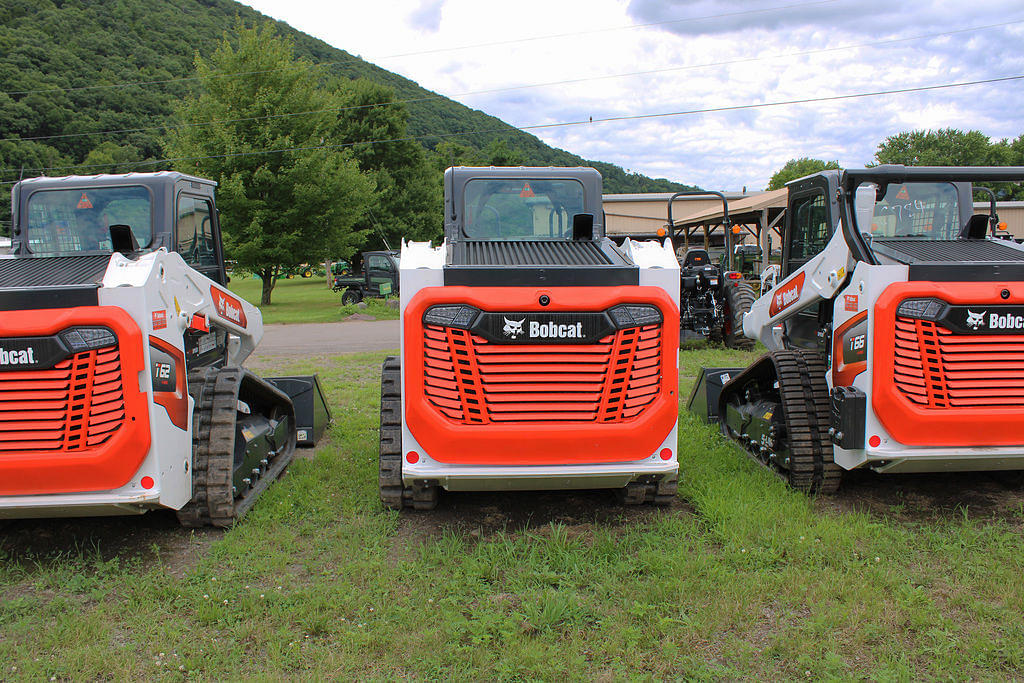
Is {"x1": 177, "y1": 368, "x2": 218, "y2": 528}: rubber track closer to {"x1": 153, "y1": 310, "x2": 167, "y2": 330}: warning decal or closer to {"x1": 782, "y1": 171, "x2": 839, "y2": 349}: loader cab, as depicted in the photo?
{"x1": 153, "y1": 310, "x2": 167, "y2": 330}: warning decal

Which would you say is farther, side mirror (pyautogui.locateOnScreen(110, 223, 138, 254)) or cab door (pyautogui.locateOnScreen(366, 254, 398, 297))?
cab door (pyautogui.locateOnScreen(366, 254, 398, 297))

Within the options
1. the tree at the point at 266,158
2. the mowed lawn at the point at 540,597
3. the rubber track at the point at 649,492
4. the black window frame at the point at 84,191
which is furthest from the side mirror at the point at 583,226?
the tree at the point at 266,158

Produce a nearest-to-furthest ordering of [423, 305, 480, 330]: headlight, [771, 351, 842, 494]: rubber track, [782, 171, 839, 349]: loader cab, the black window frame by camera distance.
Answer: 1. [423, 305, 480, 330]: headlight
2. [771, 351, 842, 494]: rubber track
3. the black window frame
4. [782, 171, 839, 349]: loader cab

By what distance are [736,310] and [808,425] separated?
723 cm

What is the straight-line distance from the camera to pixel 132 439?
391cm

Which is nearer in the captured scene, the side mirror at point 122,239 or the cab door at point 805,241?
the side mirror at point 122,239

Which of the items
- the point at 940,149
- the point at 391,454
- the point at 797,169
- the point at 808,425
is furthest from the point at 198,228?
the point at 797,169

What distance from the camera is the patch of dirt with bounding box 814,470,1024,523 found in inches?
194

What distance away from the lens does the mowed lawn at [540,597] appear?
3.23m

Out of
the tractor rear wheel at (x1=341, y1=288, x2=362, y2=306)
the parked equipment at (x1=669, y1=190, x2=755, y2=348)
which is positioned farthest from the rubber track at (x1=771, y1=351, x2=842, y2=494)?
the tractor rear wheel at (x1=341, y1=288, x2=362, y2=306)

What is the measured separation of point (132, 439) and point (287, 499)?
1.56m

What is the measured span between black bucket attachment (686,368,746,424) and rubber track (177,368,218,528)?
15.9 ft

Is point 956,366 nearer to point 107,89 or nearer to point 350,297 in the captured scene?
point 350,297

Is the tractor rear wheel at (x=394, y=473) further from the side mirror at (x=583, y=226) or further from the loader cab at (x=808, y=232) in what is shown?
the loader cab at (x=808, y=232)
